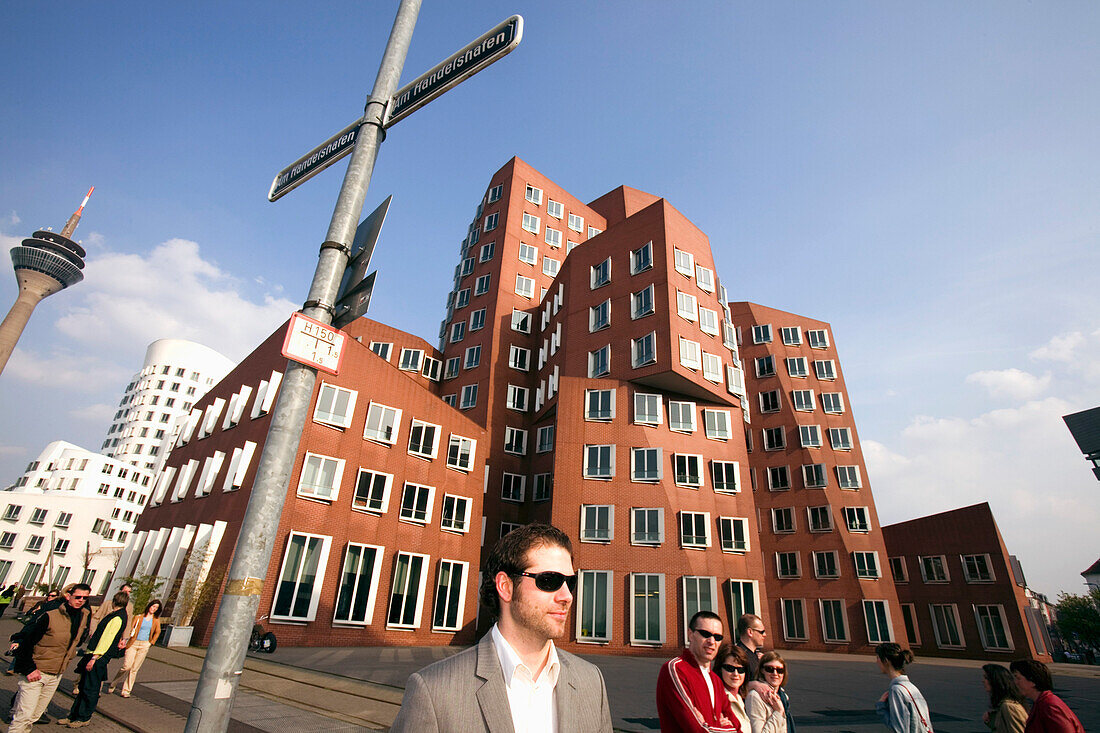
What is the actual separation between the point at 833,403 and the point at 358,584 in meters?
38.0

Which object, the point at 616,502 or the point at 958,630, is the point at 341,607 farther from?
the point at 958,630

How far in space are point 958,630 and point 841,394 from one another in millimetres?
17905

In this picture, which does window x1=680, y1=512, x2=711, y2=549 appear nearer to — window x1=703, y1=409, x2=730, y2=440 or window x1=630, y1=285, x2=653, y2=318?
window x1=703, y1=409, x2=730, y2=440

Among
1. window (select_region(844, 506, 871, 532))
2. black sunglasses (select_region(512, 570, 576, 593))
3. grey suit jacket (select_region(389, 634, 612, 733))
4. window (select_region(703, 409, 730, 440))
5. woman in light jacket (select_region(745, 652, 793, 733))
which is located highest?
window (select_region(703, 409, 730, 440))

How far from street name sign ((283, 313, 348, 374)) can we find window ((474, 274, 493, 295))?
3828 centimetres

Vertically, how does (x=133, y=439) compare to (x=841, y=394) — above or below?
above

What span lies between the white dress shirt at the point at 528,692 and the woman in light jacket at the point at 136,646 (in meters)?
11.6

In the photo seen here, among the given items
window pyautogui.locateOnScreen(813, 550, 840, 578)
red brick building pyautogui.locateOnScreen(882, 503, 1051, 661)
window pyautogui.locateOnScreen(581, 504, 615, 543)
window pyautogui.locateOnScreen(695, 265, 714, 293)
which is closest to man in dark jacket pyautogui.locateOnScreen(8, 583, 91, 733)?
window pyautogui.locateOnScreen(581, 504, 615, 543)

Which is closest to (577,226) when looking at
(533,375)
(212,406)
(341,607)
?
(533,375)

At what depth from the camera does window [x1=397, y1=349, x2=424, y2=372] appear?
41656 mm

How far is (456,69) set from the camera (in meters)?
4.89

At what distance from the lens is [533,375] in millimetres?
39344

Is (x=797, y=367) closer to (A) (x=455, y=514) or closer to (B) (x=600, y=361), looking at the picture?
(B) (x=600, y=361)

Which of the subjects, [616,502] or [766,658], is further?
[616,502]
